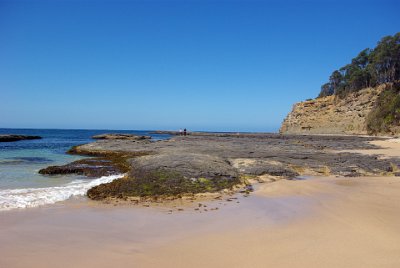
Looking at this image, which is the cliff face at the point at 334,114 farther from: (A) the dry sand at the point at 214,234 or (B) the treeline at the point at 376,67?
(A) the dry sand at the point at 214,234

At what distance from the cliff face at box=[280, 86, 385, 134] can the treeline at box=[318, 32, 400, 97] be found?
336cm

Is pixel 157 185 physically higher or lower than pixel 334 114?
lower

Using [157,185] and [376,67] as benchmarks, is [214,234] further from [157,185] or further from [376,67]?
[376,67]

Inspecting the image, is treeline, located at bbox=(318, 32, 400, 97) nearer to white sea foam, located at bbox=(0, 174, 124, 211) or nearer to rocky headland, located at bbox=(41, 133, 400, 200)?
rocky headland, located at bbox=(41, 133, 400, 200)

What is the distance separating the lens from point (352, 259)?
16.8 ft

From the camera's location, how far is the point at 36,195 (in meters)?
9.70

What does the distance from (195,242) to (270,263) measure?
1.61 meters

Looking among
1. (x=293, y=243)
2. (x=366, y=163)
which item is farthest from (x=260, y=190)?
(x=366, y=163)

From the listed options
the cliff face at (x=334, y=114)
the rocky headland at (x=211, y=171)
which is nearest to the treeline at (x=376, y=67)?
the cliff face at (x=334, y=114)

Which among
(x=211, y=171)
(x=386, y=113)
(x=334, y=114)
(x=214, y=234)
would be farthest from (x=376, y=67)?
(x=214, y=234)

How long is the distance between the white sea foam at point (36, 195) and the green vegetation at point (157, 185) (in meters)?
0.80

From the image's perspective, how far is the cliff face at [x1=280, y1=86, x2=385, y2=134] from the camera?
57.1 meters

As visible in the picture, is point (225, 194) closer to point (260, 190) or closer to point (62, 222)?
point (260, 190)

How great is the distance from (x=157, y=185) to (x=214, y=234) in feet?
15.0
